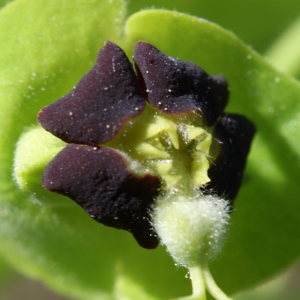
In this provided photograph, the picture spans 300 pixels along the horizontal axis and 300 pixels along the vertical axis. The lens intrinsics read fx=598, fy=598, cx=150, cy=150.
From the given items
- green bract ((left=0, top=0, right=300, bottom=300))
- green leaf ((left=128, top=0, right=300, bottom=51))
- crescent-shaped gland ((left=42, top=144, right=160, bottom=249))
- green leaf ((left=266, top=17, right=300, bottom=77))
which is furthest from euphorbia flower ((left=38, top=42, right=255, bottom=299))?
green leaf ((left=266, top=17, right=300, bottom=77))

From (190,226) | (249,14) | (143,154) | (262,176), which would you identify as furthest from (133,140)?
(249,14)

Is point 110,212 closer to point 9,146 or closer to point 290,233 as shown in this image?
point 9,146

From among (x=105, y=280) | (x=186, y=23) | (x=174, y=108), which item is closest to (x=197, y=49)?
(x=186, y=23)

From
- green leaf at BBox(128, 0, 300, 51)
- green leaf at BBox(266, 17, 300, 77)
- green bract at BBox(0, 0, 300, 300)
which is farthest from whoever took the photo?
green leaf at BBox(266, 17, 300, 77)

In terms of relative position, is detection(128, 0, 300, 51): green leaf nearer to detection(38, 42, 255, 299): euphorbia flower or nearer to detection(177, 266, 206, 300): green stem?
detection(38, 42, 255, 299): euphorbia flower

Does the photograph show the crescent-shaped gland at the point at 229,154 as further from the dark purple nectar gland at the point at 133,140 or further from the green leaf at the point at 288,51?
the green leaf at the point at 288,51

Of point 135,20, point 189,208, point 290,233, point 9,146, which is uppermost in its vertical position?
point 135,20

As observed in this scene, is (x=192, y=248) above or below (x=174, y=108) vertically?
below
